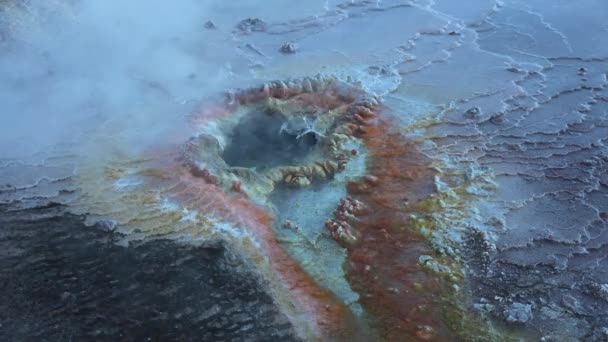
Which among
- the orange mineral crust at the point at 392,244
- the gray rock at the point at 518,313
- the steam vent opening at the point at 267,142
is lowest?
the gray rock at the point at 518,313

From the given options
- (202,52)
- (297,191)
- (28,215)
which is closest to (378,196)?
(297,191)

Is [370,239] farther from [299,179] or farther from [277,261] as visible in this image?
[299,179]

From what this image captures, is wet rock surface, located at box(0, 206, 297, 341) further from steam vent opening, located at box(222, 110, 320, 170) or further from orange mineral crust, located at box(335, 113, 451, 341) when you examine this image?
steam vent opening, located at box(222, 110, 320, 170)

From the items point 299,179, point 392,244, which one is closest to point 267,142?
point 299,179

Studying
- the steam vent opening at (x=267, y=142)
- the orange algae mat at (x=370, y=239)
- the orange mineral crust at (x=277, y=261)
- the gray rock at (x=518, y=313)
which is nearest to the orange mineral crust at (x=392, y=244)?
the orange algae mat at (x=370, y=239)

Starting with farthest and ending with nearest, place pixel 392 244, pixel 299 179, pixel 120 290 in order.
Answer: pixel 299 179 < pixel 392 244 < pixel 120 290

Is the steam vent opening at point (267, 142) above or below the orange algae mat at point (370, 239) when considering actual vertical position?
above

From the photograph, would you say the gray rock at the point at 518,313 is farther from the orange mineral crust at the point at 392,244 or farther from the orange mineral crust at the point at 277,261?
the orange mineral crust at the point at 277,261
